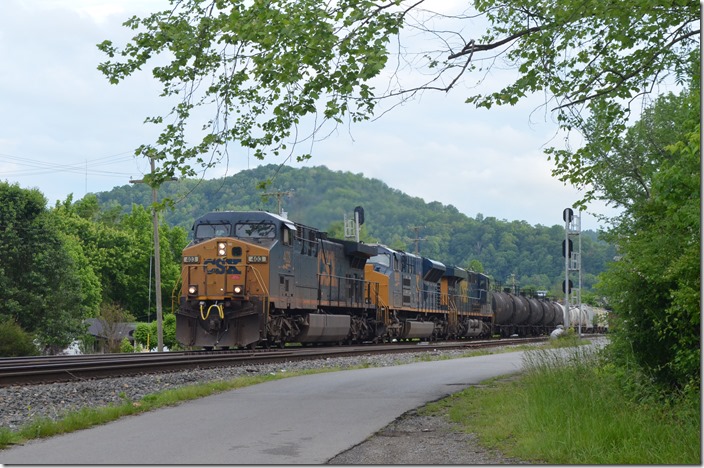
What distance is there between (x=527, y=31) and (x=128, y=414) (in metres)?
7.66

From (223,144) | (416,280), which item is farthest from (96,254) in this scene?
(223,144)

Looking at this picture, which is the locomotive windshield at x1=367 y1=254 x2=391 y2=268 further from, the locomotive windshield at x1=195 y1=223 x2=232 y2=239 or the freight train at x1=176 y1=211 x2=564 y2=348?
the locomotive windshield at x1=195 y1=223 x2=232 y2=239

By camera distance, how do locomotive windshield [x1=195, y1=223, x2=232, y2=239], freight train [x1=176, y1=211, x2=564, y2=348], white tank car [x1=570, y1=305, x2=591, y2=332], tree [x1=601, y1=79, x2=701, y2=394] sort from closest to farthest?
tree [x1=601, y1=79, x2=701, y2=394] < freight train [x1=176, y1=211, x2=564, y2=348] < locomotive windshield [x1=195, y1=223, x2=232, y2=239] < white tank car [x1=570, y1=305, x2=591, y2=332]

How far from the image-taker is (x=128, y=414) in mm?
12180

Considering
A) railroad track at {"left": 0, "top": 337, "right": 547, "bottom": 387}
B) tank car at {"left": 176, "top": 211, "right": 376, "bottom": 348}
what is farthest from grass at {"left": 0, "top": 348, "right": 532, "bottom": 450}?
tank car at {"left": 176, "top": 211, "right": 376, "bottom": 348}

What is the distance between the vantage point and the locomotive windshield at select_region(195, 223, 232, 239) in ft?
95.4

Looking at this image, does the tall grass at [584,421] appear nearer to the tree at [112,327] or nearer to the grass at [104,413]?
the grass at [104,413]

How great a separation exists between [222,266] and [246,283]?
1044 mm

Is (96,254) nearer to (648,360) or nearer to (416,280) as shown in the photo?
(416,280)

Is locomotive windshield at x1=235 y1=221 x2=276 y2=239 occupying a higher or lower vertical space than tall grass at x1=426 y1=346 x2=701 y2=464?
higher

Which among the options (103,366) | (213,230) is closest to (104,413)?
(103,366)

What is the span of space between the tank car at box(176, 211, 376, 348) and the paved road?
11.1 metres

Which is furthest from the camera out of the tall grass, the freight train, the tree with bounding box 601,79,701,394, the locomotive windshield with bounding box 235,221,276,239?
the locomotive windshield with bounding box 235,221,276,239

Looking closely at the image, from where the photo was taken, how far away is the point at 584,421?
376 inches
